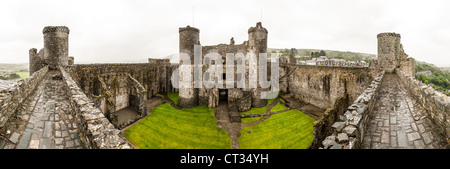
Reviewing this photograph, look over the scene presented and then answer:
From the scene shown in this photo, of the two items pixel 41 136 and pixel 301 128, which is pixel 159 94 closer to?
pixel 301 128

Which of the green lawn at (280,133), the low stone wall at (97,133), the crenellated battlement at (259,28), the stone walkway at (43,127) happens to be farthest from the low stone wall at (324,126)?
the stone walkway at (43,127)

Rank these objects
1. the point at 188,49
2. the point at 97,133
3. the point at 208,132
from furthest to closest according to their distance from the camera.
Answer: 1. the point at 188,49
2. the point at 208,132
3. the point at 97,133

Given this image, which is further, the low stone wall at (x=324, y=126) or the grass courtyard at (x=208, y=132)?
the grass courtyard at (x=208, y=132)

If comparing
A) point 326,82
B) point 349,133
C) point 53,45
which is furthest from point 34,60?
point 326,82

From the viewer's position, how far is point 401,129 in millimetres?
5352

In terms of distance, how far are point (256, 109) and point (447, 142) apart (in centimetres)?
1774

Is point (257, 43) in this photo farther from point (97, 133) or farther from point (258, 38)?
point (97, 133)

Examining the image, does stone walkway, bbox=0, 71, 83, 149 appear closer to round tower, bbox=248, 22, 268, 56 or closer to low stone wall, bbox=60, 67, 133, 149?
low stone wall, bbox=60, 67, 133, 149

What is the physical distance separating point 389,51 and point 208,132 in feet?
53.9

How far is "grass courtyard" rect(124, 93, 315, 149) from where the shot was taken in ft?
46.2

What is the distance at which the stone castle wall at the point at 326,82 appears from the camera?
56.8 ft

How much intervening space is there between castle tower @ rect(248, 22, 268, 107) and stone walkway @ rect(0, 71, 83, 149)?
18180 mm

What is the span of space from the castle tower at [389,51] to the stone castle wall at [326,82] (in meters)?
1.20

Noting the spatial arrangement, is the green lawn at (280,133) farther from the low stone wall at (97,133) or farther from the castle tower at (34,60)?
the castle tower at (34,60)
